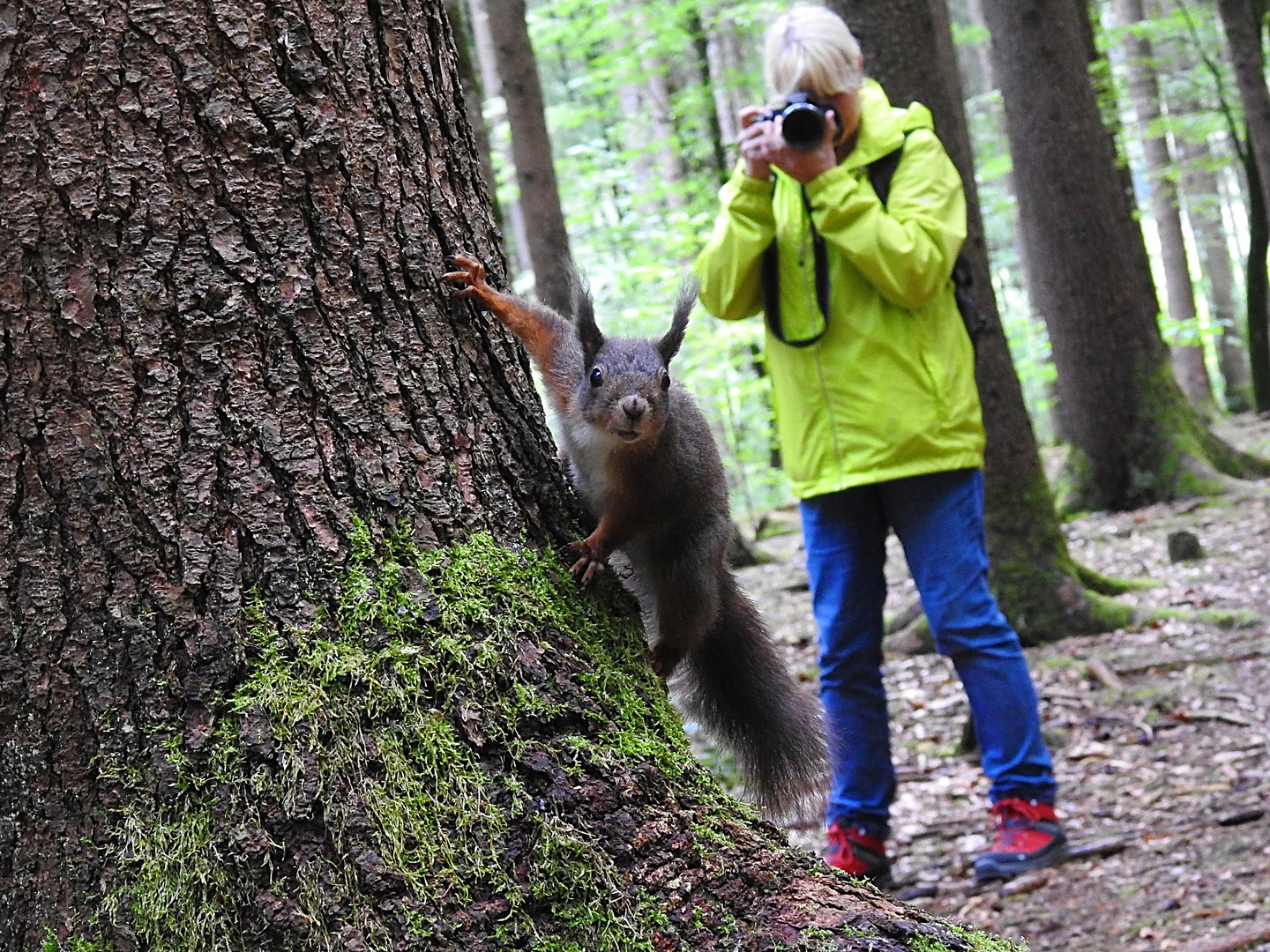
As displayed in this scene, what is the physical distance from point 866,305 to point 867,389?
25cm

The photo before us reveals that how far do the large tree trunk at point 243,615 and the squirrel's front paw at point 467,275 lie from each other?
199mm

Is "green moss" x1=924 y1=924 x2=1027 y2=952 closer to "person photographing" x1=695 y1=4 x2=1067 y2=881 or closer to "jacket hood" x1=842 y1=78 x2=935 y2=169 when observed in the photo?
"person photographing" x1=695 y1=4 x2=1067 y2=881

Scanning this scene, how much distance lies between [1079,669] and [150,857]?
14.8 ft

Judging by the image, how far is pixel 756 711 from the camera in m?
2.62

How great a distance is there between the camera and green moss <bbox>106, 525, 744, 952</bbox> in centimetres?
159

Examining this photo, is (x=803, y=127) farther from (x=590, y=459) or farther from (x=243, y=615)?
(x=243, y=615)

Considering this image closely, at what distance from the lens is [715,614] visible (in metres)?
2.54

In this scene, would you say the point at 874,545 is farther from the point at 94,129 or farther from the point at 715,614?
the point at 94,129

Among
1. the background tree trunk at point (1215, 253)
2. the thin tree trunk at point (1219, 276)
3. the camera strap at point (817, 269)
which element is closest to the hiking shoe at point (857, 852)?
the camera strap at point (817, 269)

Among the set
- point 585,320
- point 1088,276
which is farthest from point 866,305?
point 1088,276

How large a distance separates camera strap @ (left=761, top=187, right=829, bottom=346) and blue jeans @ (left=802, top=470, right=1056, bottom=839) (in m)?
0.51

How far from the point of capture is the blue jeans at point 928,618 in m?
3.56

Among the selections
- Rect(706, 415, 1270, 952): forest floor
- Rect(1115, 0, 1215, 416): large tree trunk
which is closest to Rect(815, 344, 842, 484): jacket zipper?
Rect(706, 415, 1270, 952): forest floor

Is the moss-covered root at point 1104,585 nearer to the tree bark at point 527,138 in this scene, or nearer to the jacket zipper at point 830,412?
the jacket zipper at point 830,412
